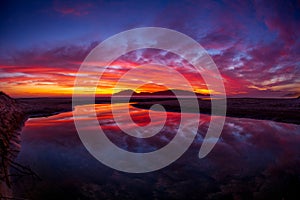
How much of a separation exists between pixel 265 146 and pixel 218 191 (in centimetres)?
725

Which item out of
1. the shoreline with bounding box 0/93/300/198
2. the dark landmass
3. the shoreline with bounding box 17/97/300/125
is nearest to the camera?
the shoreline with bounding box 0/93/300/198

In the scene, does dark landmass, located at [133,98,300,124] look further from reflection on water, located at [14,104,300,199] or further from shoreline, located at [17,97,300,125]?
reflection on water, located at [14,104,300,199]

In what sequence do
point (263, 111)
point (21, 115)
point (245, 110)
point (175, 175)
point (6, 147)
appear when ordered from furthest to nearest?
point (245, 110) → point (263, 111) → point (21, 115) → point (6, 147) → point (175, 175)

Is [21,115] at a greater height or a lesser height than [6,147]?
greater

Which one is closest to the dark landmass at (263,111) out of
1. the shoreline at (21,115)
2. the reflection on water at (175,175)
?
the shoreline at (21,115)

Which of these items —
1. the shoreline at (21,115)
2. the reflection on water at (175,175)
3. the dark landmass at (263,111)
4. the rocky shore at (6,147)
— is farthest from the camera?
the dark landmass at (263,111)

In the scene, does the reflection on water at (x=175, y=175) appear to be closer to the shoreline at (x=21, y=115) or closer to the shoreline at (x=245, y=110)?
the shoreline at (x=21, y=115)

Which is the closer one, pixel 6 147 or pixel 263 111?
pixel 6 147

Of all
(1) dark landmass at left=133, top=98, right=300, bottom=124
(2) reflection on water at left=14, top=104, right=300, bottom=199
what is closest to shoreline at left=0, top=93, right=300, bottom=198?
(1) dark landmass at left=133, top=98, right=300, bottom=124

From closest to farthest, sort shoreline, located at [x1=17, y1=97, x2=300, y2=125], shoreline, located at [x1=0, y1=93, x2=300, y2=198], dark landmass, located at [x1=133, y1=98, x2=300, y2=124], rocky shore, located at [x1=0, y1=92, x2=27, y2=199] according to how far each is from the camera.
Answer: rocky shore, located at [x1=0, y1=92, x2=27, y2=199]
shoreline, located at [x1=0, y1=93, x2=300, y2=198]
dark landmass, located at [x1=133, y1=98, x2=300, y2=124]
shoreline, located at [x1=17, y1=97, x2=300, y2=125]

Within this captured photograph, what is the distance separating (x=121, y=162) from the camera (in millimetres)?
9141

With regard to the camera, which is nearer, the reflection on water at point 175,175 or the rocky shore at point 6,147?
the rocky shore at point 6,147

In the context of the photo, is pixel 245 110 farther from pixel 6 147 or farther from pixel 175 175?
pixel 6 147

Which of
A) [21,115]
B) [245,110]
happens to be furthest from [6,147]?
[245,110]
